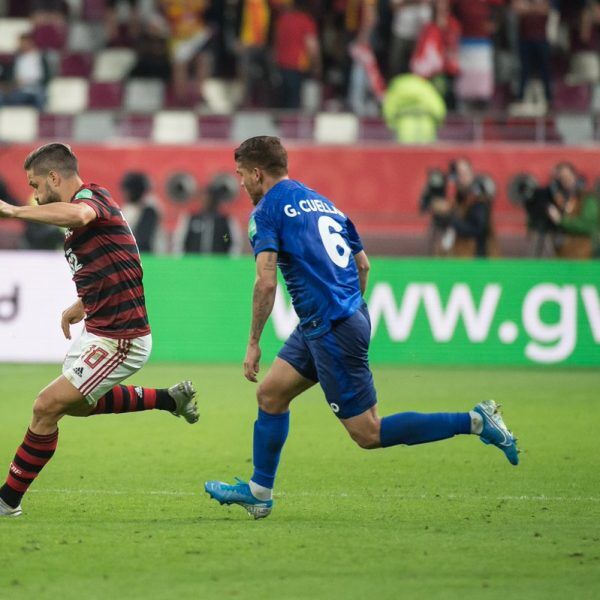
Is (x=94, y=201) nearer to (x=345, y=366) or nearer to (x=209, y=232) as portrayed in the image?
(x=345, y=366)

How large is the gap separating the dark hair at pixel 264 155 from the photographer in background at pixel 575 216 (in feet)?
36.9

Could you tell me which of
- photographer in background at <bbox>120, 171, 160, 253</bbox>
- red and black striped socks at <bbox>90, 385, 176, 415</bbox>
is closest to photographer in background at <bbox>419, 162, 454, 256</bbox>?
photographer in background at <bbox>120, 171, 160, 253</bbox>

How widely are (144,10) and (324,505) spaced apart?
55.4 ft

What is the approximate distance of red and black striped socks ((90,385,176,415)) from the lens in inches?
339

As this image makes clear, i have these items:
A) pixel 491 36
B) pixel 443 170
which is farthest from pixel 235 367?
pixel 491 36

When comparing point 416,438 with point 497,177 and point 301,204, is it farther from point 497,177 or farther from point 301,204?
point 497,177

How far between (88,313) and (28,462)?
85 centimetres

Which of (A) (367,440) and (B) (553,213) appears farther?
(B) (553,213)

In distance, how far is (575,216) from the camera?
18.7 m

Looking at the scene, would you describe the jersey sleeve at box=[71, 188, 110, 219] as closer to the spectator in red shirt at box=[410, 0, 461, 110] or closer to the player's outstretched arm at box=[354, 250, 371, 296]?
the player's outstretched arm at box=[354, 250, 371, 296]

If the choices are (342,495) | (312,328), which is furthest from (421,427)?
(342,495)

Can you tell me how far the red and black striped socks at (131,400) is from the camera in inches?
339

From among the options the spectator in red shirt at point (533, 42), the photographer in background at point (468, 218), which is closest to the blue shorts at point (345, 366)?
the photographer in background at point (468, 218)

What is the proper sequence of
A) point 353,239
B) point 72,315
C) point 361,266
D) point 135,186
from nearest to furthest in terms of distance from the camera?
1. point 353,239
2. point 361,266
3. point 72,315
4. point 135,186
